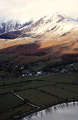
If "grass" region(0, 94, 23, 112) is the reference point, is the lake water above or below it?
below

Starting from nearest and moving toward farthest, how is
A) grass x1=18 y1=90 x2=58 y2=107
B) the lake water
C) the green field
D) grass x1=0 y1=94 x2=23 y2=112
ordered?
the lake water, the green field, grass x1=0 y1=94 x2=23 y2=112, grass x1=18 y1=90 x2=58 y2=107

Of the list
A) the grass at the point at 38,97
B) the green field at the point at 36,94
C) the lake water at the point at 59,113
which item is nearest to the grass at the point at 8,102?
the green field at the point at 36,94

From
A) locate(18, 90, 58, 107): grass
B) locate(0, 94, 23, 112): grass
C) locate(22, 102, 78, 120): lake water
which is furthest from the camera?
locate(18, 90, 58, 107): grass

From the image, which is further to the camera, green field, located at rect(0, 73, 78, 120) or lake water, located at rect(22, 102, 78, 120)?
green field, located at rect(0, 73, 78, 120)

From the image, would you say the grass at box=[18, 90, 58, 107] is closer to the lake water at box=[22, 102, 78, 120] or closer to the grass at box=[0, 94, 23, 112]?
the lake water at box=[22, 102, 78, 120]

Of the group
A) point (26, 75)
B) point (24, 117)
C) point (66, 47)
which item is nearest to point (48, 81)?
point (26, 75)

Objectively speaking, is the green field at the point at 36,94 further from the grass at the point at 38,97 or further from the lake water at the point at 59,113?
the lake water at the point at 59,113

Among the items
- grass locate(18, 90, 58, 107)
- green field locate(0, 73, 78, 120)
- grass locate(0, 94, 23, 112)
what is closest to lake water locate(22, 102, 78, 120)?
green field locate(0, 73, 78, 120)
